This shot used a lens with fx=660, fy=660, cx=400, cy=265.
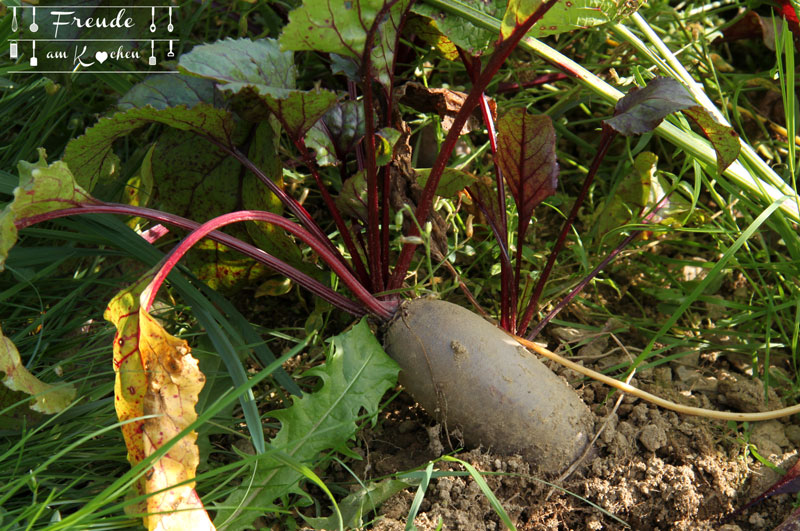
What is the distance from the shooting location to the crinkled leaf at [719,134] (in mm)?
1191

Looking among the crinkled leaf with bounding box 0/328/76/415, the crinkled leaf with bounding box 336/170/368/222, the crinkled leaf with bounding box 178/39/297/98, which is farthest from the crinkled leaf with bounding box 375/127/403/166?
the crinkled leaf with bounding box 0/328/76/415

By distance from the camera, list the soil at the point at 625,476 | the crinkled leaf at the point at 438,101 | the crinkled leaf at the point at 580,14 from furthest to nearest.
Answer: the crinkled leaf at the point at 438,101 → the soil at the point at 625,476 → the crinkled leaf at the point at 580,14

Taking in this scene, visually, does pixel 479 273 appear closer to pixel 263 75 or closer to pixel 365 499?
pixel 365 499

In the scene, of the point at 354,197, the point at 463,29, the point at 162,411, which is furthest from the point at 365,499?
the point at 463,29

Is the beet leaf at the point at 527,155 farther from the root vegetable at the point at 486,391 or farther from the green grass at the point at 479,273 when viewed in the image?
the root vegetable at the point at 486,391

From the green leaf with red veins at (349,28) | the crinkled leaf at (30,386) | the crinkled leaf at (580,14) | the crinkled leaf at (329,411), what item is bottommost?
the crinkled leaf at (329,411)

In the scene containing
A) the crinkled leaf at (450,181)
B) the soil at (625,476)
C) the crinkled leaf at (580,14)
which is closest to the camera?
the crinkled leaf at (580,14)

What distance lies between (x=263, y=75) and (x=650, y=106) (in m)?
0.70

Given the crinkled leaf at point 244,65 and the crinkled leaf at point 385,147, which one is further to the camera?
the crinkled leaf at point 385,147

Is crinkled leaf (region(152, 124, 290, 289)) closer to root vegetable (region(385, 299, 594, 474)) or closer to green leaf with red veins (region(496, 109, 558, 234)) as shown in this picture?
root vegetable (region(385, 299, 594, 474))

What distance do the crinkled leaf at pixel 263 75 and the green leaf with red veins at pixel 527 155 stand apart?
0.36 m

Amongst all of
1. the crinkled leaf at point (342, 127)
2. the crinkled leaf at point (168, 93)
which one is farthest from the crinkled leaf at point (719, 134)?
the crinkled leaf at point (168, 93)

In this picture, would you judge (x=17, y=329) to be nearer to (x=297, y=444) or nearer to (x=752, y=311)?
(x=297, y=444)

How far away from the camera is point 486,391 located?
131cm
